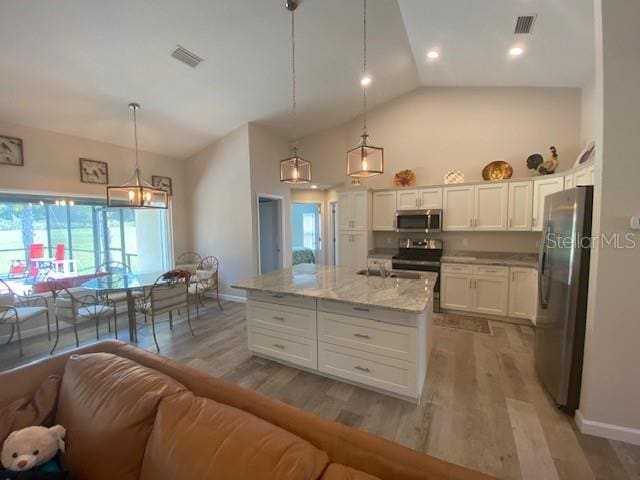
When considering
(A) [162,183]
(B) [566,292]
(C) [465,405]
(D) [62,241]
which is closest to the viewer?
(B) [566,292]

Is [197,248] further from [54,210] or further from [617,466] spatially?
[617,466]

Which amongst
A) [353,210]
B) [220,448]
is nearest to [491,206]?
[353,210]

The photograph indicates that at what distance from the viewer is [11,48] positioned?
2639mm

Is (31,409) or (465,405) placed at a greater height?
(31,409)

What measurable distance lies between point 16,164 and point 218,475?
4829 millimetres

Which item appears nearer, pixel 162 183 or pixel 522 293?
pixel 522 293

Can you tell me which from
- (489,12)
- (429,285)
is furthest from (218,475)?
(489,12)

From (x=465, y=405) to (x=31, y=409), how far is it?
9.05ft

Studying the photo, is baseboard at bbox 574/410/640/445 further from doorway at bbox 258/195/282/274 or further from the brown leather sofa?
doorway at bbox 258/195/282/274

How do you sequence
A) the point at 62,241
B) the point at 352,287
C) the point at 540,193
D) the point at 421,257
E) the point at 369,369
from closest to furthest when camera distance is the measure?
the point at 369,369
the point at 352,287
the point at 540,193
the point at 62,241
the point at 421,257

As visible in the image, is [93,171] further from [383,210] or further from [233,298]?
[383,210]

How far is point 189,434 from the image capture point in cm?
97

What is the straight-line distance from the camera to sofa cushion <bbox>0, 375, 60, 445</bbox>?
117 cm

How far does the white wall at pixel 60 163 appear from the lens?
3619 millimetres
